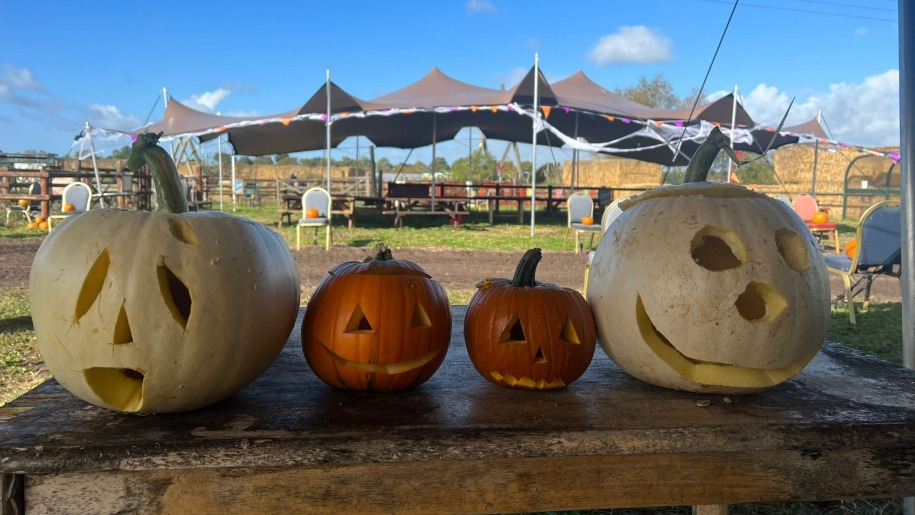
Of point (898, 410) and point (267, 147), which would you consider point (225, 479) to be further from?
point (267, 147)

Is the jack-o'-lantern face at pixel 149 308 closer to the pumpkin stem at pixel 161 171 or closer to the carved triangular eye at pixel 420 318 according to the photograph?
the pumpkin stem at pixel 161 171

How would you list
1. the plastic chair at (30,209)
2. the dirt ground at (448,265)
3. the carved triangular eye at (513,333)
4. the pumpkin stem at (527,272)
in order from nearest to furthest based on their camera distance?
the carved triangular eye at (513,333) → the pumpkin stem at (527,272) → the dirt ground at (448,265) → the plastic chair at (30,209)

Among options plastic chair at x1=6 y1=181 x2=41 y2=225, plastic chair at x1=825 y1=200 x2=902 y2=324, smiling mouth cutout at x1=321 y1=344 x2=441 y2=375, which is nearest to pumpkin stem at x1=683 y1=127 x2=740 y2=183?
smiling mouth cutout at x1=321 y1=344 x2=441 y2=375

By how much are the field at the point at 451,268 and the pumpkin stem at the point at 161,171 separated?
6.59 ft

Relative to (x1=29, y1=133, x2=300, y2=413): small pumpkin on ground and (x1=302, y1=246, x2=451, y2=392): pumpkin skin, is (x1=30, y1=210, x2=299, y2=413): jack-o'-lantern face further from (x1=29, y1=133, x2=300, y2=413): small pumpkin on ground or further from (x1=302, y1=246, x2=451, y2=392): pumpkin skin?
(x1=302, y1=246, x2=451, y2=392): pumpkin skin

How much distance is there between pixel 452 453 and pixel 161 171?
Answer: 2.93ft

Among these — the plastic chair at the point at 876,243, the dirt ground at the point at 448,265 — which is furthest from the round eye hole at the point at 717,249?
the dirt ground at the point at 448,265

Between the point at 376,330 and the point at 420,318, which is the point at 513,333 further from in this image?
the point at 376,330

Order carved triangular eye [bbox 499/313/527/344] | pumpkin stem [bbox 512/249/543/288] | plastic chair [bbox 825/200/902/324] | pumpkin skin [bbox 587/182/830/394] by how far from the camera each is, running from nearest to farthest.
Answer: pumpkin skin [bbox 587/182/830/394], carved triangular eye [bbox 499/313/527/344], pumpkin stem [bbox 512/249/543/288], plastic chair [bbox 825/200/902/324]

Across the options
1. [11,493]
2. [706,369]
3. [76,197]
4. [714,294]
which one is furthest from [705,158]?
[76,197]

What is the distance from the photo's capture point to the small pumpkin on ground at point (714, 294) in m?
1.33

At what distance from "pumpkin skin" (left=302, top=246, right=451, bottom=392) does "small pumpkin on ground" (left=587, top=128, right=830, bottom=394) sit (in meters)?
0.45

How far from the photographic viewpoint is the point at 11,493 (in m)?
1.10

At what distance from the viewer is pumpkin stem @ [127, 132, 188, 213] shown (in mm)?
1354
